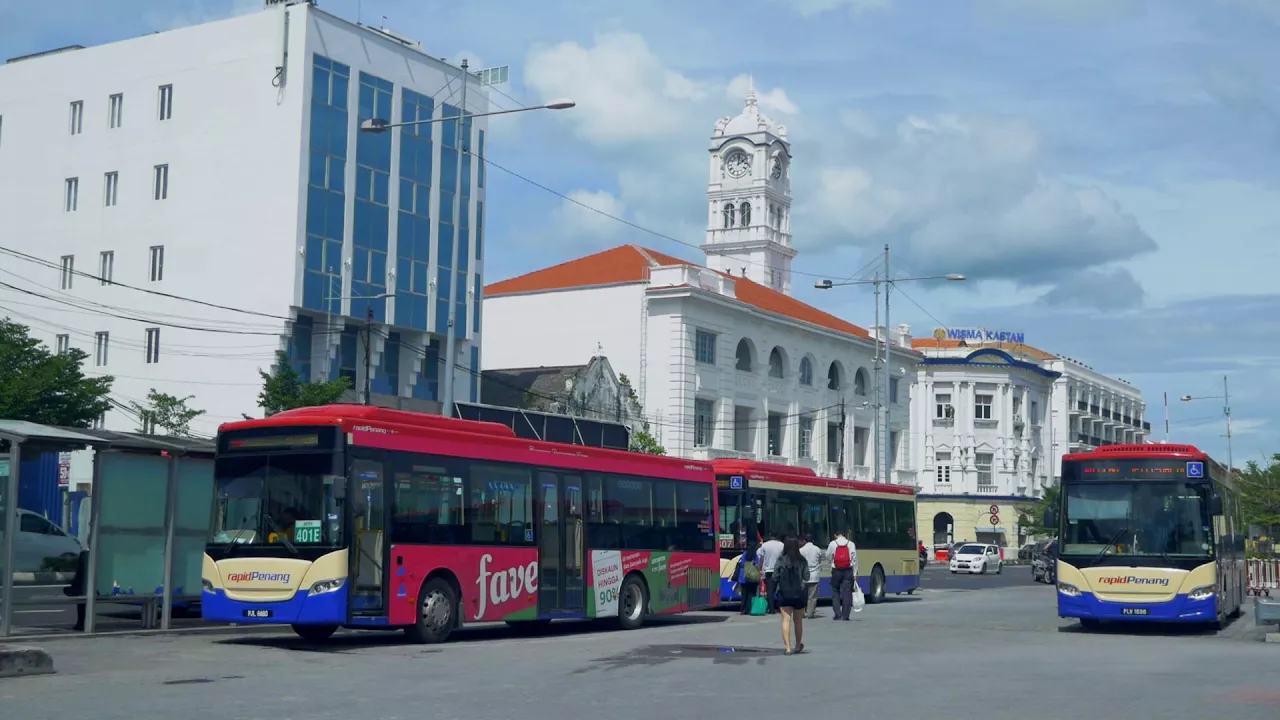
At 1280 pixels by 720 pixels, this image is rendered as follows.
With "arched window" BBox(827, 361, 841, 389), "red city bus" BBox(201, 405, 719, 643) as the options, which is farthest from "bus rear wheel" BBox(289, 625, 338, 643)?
"arched window" BBox(827, 361, 841, 389)

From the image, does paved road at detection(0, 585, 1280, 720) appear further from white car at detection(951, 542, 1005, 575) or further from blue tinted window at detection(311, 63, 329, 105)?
white car at detection(951, 542, 1005, 575)

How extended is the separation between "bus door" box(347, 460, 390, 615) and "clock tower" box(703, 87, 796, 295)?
318 ft

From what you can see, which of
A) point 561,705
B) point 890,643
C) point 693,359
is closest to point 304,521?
point 561,705

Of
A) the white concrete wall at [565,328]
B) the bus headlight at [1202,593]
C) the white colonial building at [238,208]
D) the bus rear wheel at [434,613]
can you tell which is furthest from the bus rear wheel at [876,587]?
the white concrete wall at [565,328]

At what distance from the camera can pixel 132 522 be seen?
68.8 ft

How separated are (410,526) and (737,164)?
10078cm

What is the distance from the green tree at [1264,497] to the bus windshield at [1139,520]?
137 feet

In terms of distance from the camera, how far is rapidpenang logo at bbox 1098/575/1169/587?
23000 mm

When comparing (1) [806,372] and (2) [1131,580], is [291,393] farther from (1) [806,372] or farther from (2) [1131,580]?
(1) [806,372]

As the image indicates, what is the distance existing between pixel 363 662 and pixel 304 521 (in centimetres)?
232

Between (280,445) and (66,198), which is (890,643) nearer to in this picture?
(280,445)

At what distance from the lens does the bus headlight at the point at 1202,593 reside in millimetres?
22891

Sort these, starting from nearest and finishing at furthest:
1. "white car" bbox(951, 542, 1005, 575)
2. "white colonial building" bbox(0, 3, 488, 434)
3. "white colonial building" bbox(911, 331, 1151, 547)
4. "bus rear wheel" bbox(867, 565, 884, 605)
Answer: "bus rear wheel" bbox(867, 565, 884, 605)
"white colonial building" bbox(0, 3, 488, 434)
"white car" bbox(951, 542, 1005, 575)
"white colonial building" bbox(911, 331, 1151, 547)

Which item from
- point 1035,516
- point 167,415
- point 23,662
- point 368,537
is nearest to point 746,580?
point 368,537
